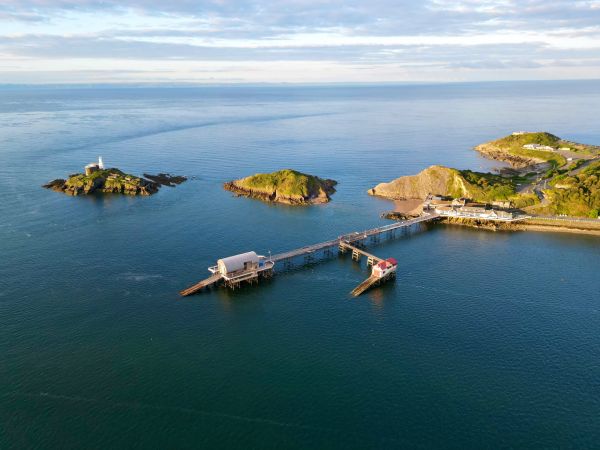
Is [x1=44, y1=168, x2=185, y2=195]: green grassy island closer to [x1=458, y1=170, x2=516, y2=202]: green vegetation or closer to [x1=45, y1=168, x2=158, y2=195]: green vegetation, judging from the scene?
[x1=45, y1=168, x2=158, y2=195]: green vegetation

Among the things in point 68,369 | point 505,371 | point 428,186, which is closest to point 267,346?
point 68,369

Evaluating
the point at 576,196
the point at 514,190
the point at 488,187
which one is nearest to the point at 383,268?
the point at 488,187

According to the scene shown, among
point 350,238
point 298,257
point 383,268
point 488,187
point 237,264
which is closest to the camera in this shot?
point 237,264

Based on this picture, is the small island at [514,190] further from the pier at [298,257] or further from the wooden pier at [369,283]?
the wooden pier at [369,283]

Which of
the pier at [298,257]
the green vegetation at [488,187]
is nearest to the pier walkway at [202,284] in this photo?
the pier at [298,257]

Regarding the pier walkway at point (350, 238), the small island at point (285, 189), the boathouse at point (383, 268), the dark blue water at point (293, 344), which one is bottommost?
the dark blue water at point (293, 344)

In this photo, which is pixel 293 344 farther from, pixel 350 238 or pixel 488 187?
pixel 488 187

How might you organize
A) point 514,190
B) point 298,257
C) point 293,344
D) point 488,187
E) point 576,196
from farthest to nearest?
point 488,187
point 514,190
point 576,196
point 298,257
point 293,344
